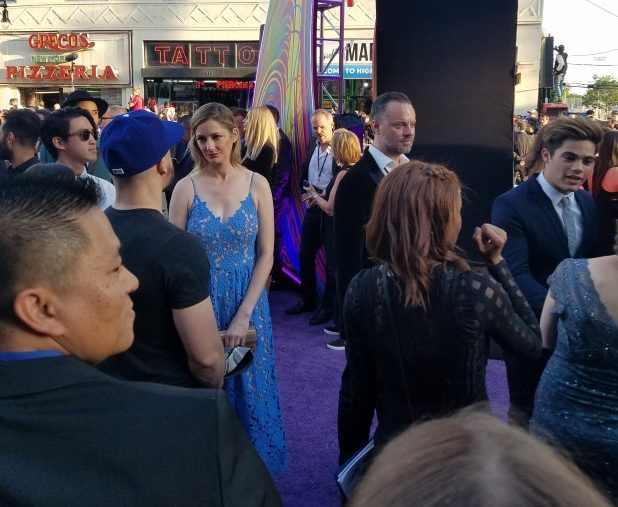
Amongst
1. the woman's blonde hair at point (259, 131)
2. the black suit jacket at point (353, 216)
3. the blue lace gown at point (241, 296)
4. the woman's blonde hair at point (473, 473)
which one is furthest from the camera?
the woman's blonde hair at point (259, 131)

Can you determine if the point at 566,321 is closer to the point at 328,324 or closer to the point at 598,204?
the point at 598,204

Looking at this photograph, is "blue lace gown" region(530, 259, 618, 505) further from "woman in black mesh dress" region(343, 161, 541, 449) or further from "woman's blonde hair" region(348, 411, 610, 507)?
"woman's blonde hair" region(348, 411, 610, 507)

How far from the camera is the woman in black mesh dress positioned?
179 cm

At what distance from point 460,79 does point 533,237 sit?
2.08m

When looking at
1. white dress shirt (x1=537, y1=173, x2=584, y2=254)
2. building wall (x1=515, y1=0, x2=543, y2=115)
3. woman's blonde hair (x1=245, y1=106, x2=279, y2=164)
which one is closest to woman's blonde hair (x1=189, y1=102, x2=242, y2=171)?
white dress shirt (x1=537, y1=173, x2=584, y2=254)

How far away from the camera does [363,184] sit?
9.82ft

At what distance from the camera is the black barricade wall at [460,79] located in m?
4.29

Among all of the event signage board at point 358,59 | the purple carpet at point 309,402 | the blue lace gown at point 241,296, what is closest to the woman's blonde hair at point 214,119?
the blue lace gown at point 241,296

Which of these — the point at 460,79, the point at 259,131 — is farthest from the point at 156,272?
the point at 259,131

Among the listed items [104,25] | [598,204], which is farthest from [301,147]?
[104,25]

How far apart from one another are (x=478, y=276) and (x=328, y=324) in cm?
391

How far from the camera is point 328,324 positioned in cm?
564

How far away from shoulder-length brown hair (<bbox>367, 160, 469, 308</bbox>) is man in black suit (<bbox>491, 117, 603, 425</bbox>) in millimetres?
945

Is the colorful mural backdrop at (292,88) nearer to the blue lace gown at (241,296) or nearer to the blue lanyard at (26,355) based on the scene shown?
the blue lace gown at (241,296)
